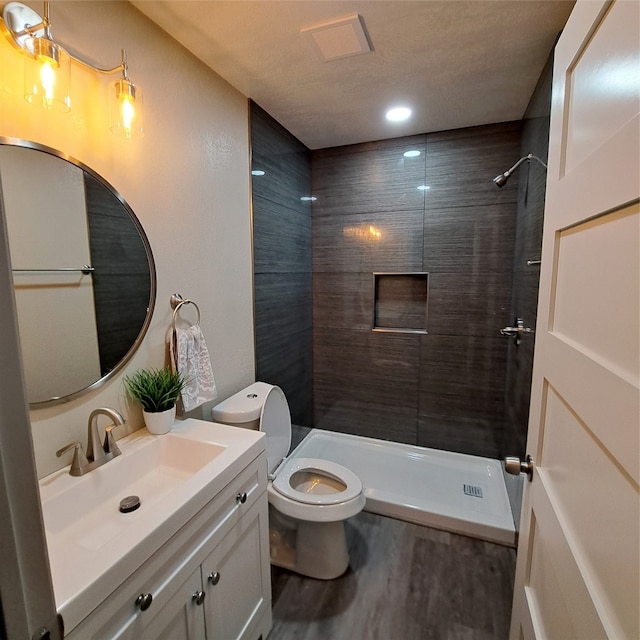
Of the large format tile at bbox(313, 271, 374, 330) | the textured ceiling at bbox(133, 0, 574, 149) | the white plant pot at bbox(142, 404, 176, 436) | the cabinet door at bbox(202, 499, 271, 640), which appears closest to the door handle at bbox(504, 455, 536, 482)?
the cabinet door at bbox(202, 499, 271, 640)

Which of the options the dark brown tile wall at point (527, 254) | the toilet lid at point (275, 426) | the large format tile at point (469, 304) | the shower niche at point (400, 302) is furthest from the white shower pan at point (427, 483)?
the shower niche at point (400, 302)

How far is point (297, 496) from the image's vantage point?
5.28 ft

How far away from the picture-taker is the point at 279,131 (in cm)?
224

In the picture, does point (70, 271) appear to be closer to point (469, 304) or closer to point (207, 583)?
point (207, 583)

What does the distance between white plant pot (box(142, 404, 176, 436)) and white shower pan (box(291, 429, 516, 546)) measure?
4.55ft

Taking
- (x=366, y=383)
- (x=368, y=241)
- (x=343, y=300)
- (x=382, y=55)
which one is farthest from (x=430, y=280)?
(x=382, y=55)

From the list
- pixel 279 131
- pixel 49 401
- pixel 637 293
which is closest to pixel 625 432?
pixel 637 293

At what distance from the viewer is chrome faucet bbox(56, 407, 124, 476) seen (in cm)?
107

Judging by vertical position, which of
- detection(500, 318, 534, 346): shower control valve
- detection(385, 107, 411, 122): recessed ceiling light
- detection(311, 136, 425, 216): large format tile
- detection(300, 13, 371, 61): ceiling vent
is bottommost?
detection(500, 318, 534, 346): shower control valve

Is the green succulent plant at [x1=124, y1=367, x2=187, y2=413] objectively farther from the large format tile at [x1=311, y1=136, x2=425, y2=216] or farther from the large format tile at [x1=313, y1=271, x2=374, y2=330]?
the large format tile at [x1=311, y1=136, x2=425, y2=216]

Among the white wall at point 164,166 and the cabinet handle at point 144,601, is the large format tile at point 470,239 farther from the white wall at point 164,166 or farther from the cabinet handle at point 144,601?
the cabinet handle at point 144,601

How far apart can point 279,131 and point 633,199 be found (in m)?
2.15

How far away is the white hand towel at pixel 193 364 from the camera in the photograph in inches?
56.8

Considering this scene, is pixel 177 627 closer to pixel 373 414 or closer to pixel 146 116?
pixel 146 116
